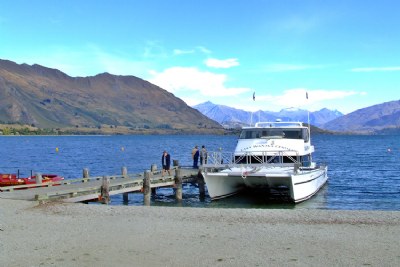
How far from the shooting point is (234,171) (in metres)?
27.2

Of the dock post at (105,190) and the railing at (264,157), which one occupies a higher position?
→ the railing at (264,157)

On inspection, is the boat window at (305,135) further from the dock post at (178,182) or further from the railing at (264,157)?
the dock post at (178,182)

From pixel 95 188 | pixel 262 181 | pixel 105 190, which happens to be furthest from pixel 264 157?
pixel 95 188

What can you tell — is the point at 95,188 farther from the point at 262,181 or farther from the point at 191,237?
the point at 191,237

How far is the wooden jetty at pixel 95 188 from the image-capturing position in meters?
22.1

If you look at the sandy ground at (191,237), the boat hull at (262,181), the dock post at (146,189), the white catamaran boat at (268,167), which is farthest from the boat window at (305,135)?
the sandy ground at (191,237)

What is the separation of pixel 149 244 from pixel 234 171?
46.5 ft

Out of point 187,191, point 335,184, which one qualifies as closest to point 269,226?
point 187,191

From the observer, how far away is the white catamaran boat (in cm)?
2588

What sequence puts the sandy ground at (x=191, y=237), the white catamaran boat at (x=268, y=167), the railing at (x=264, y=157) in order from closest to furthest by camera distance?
the sandy ground at (x=191, y=237)
the white catamaran boat at (x=268, y=167)
the railing at (x=264, y=157)

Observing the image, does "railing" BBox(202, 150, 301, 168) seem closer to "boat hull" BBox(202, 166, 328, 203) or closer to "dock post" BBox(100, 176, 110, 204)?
"boat hull" BBox(202, 166, 328, 203)

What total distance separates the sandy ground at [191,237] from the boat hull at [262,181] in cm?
645

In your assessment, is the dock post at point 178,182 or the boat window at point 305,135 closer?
the dock post at point 178,182

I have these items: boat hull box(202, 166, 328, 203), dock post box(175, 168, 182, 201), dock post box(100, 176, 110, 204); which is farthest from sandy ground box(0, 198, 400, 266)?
dock post box(175, 168, 182, 201)
